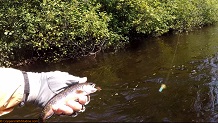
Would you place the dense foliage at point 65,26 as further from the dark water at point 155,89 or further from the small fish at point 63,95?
the small fish at point 63,95

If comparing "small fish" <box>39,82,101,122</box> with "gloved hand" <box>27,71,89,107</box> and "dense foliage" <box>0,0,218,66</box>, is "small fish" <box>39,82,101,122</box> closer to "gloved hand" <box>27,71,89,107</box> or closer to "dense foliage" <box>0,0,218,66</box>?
"gloved hand" <box>27,71,89,107</box>

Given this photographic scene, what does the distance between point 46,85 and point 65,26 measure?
49.9 feet

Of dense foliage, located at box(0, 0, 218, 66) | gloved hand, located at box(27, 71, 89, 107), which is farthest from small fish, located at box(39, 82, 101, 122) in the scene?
dense foliage, located at box(0, 0, 218, 66)

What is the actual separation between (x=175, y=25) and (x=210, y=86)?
695 inches

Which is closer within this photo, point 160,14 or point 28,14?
point 28,14

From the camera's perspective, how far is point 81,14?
17250mm

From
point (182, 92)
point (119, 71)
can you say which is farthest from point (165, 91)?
point (119, 71)

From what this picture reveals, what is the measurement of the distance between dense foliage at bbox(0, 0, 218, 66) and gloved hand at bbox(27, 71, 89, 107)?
1445 cm

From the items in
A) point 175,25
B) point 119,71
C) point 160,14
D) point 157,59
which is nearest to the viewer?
point 119,71

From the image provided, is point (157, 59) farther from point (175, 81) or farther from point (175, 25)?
point (175, 25)

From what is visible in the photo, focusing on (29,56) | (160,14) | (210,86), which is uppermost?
(160,14)

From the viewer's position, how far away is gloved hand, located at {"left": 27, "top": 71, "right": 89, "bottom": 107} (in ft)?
5.92

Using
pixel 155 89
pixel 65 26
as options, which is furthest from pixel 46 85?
pixel 65 26

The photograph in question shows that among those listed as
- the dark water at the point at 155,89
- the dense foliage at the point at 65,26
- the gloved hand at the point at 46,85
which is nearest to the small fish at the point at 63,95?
the gloved hand at the point at 46,85
